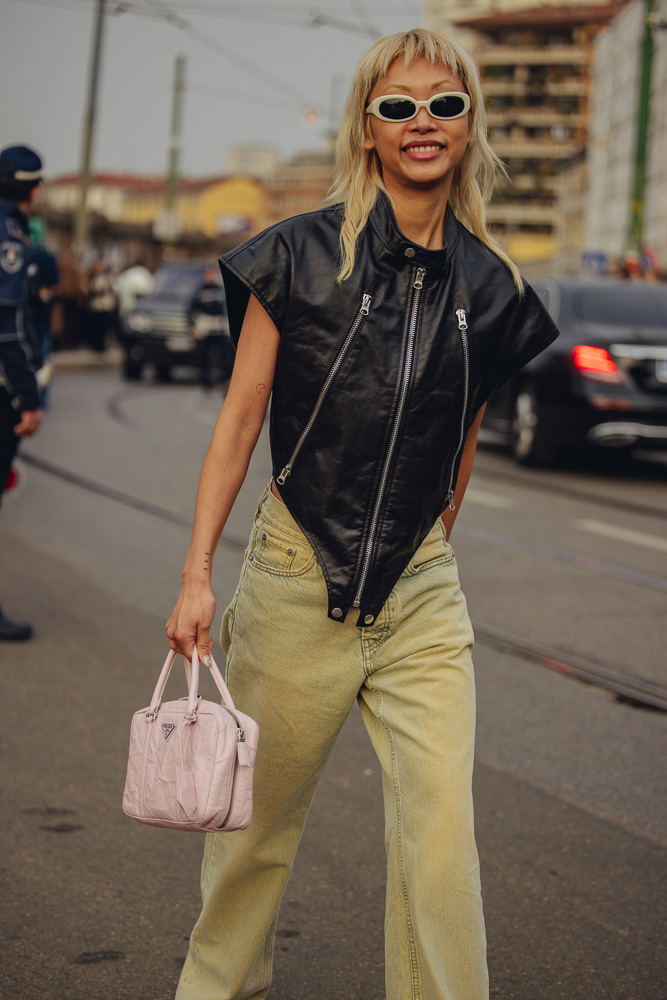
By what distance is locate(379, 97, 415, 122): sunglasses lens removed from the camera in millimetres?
2320

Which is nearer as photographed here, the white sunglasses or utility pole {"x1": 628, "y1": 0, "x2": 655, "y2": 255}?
the white sunglasses

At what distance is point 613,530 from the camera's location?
28.9 ft

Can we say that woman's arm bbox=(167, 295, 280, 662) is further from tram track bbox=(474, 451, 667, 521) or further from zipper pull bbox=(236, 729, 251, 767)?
tram track bbox=(474, 451, 667, 521)

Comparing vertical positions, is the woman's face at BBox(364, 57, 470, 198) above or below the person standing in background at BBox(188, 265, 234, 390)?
below

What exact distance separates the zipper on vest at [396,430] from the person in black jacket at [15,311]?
3.26m

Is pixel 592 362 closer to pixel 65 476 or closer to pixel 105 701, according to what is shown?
pixel 65 476

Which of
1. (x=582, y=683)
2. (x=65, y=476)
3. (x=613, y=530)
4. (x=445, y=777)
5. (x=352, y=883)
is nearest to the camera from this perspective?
(x=445, y=777)

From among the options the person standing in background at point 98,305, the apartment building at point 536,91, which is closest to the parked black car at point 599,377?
the person standing in background at point 98,305

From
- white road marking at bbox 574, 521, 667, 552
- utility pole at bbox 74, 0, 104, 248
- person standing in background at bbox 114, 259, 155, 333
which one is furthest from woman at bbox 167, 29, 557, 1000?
utility pole at bbox 74, 0, 104, 248

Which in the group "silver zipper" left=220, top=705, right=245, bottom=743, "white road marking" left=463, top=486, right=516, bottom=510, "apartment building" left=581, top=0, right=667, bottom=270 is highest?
"apartment building" left=581, top=0, right=667, bottom=270

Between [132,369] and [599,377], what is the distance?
1364 cm

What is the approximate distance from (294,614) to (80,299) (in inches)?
1017

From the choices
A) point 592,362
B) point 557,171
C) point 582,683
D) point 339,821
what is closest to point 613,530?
point 592,362

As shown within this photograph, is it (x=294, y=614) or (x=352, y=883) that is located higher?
(x=294, y=614)
